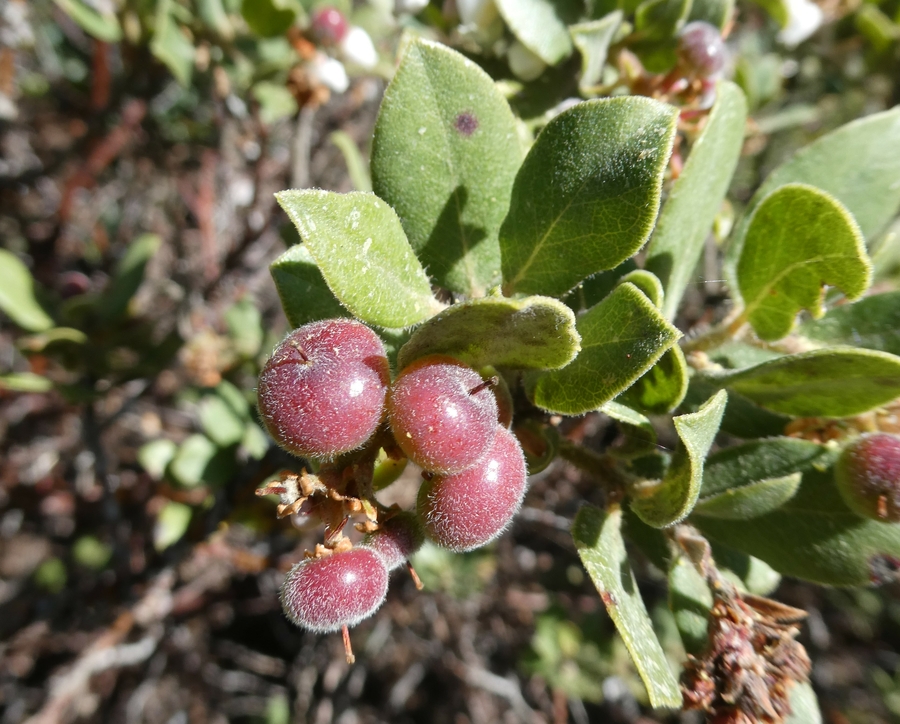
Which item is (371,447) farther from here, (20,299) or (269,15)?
(20,299)

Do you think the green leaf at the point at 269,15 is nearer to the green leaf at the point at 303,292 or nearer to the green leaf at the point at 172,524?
the green leaf at the point at 303,292

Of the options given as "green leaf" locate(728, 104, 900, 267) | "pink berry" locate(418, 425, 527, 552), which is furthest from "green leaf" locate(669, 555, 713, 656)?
"green leaf" locate(728, 104, 900, 267)

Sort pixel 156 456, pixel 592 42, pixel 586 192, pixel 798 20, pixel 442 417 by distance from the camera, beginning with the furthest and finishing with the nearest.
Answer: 1. pixel 156 456
2. pixel 798 20
3. pixel 592 42
4. pixel 586 192
5. pixel 442 417

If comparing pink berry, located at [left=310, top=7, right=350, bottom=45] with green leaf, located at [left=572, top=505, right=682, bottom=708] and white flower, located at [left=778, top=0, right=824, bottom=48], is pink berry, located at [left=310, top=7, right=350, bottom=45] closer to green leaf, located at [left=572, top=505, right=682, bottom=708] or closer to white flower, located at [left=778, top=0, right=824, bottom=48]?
white flower, located at [left=778, top=0, right=824, bottom=48]

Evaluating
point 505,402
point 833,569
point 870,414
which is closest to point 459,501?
point 505,402

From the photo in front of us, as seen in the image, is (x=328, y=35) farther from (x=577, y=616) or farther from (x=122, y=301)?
(x=577, y=616)

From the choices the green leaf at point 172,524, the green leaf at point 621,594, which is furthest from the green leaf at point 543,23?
the green leaf at point 172,524

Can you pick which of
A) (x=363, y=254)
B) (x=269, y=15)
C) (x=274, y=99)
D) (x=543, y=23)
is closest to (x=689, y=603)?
(x=363, y=254)
